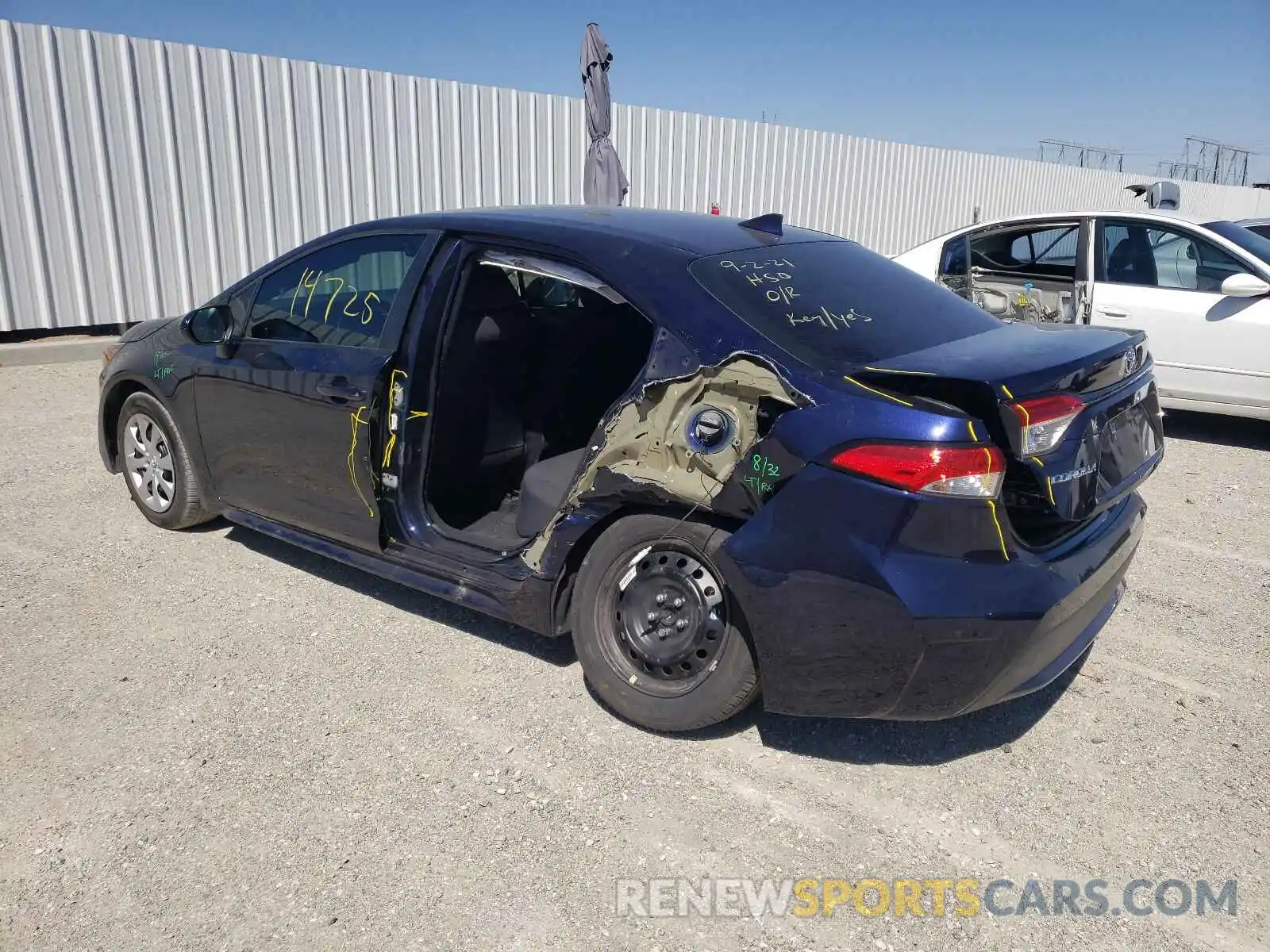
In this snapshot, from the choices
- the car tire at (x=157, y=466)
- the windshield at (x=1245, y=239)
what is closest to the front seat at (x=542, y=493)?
the car tire at (x=157, y=466)

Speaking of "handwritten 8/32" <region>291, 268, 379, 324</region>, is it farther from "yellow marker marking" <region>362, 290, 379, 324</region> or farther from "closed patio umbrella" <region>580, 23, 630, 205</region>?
"closed patio umbrella" <region>580, 23, 630, 205</region>

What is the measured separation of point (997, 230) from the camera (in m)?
7.57

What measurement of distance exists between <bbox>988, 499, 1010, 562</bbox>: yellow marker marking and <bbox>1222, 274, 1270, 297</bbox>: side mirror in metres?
5.21

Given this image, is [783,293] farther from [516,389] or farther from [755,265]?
[516,389]

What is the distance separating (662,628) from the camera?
9.54 feet

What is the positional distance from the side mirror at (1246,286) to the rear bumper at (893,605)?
15.9 feet

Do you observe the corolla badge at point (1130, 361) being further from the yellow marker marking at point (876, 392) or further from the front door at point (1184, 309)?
the front door at point (1184, 309)

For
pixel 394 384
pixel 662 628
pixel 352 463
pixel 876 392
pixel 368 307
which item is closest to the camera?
pixel 876 392

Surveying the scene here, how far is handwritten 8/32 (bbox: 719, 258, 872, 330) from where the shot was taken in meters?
2.88

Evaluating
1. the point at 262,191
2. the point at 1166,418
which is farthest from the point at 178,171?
the point at 1166,418

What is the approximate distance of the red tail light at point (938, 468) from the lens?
238 cm

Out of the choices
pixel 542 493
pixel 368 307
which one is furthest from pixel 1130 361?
pixel 368 307

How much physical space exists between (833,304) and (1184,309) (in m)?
4.95

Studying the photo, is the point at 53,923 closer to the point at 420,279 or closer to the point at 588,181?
the point at 420,279
